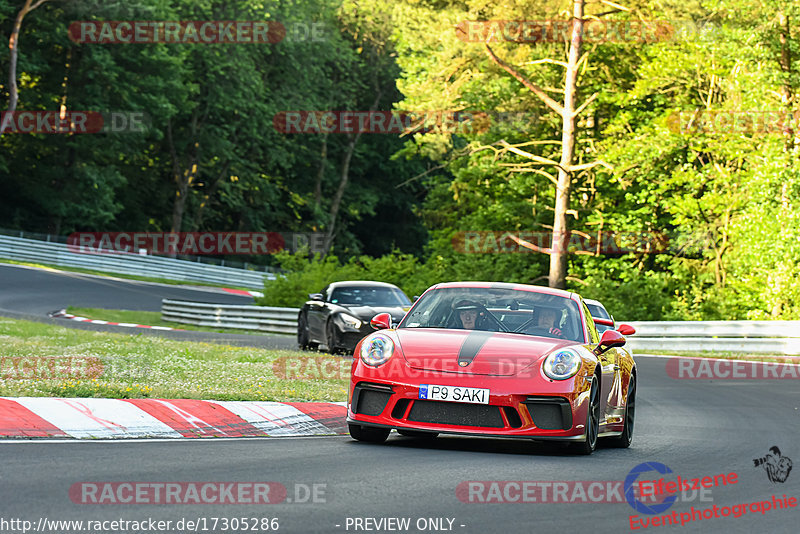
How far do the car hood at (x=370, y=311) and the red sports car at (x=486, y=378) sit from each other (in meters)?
11.7

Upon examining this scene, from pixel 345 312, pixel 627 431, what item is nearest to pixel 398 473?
pixel 627 431

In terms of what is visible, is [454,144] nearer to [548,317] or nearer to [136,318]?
[136,318]

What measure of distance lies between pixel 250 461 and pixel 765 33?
3038 cm

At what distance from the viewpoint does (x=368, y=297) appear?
23531 mm

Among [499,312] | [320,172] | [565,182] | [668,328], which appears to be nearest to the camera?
[499,312]

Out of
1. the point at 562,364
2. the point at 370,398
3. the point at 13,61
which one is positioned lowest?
the point at 370,398

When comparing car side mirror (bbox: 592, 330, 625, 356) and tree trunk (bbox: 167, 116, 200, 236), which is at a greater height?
tree trunk (bbox: 167, 116, 200, 236)

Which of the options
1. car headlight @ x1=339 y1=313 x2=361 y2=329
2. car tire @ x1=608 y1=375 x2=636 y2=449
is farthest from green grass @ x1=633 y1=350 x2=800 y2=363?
car tire @ x1=608 y1=375 x2=636 y2=449

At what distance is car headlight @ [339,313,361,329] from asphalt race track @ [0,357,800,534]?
10779mm

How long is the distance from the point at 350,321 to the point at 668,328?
955cm

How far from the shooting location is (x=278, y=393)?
12.5 m

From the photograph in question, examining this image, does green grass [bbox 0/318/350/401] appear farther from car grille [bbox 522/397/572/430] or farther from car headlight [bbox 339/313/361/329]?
car grille [bbox 522/397/572/430]

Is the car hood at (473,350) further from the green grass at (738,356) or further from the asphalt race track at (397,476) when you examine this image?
the green grass at (738,356)

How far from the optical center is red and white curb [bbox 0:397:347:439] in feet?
30.4
